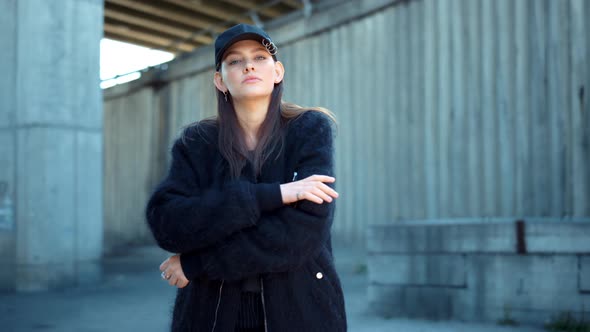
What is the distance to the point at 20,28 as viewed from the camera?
7.86 m

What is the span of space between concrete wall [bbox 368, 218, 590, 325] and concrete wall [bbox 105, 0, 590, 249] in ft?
9.52

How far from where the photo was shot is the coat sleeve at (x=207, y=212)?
6.54 ft

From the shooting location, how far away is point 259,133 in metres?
2.24

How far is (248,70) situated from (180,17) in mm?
11988

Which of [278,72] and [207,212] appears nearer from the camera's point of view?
[207,212]

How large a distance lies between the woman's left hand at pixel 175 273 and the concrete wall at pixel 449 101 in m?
6.35

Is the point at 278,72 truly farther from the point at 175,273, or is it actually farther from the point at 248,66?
the point at 175,273

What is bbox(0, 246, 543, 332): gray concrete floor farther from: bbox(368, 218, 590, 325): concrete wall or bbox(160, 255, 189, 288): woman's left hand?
bbox(160, 255, 189, 288): woman's left hand

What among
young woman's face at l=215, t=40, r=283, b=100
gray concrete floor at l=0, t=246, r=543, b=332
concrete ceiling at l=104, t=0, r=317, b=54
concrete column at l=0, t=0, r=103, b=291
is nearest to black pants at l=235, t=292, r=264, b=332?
young woman's face at l=215, t=40, r=283, b=100

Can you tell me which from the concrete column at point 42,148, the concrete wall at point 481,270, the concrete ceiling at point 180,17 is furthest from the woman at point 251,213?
the concrete ceiling at point 180,17

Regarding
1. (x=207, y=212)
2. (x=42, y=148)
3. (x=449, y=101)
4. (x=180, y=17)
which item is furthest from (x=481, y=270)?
(x=180, y=17)

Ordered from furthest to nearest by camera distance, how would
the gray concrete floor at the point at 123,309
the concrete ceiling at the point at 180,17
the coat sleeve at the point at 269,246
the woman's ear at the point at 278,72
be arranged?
the concrete ceiling at the point at 180,17 → the gray concrete floor at the point at 123,309 → the woman's ear at the point at 278,72 → the coat sleeve at the point at 269,246

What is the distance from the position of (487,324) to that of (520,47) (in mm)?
4562

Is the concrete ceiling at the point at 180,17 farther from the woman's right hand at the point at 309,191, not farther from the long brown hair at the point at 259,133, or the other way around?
the woman's right hand at the point at 309,191
